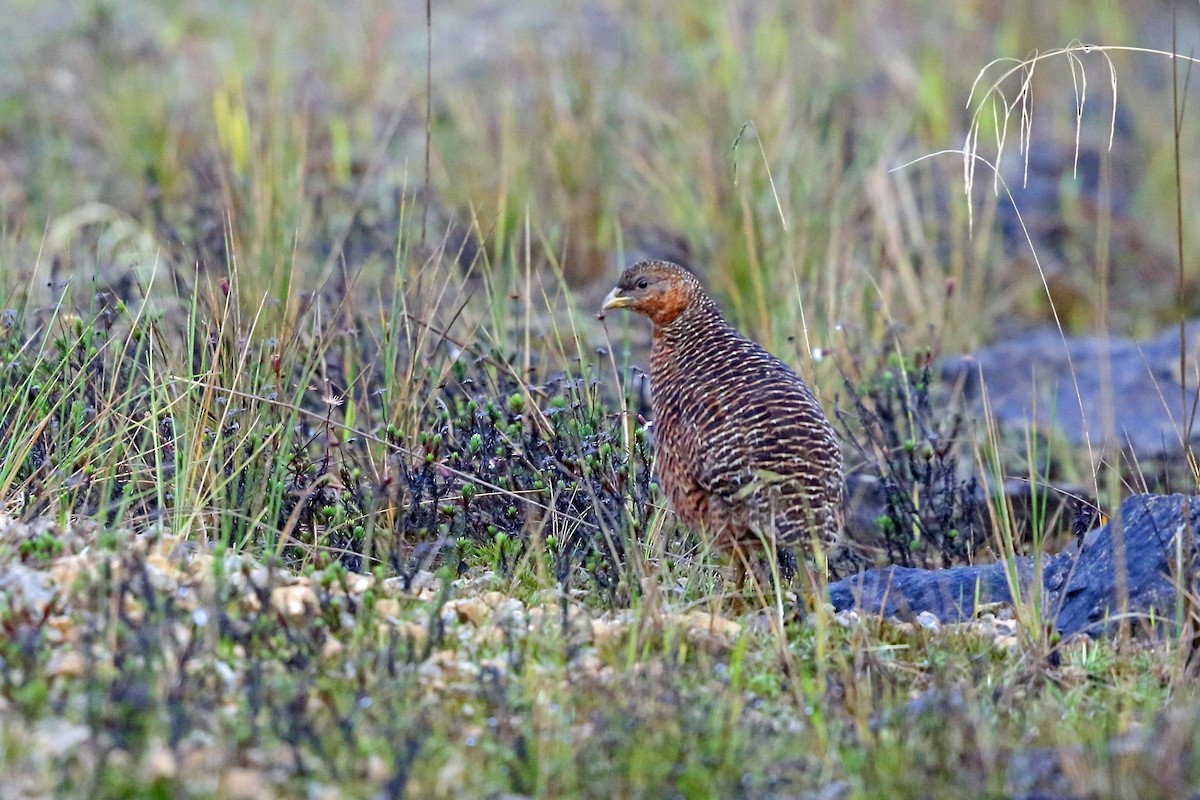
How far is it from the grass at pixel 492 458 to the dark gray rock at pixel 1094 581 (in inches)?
5.5

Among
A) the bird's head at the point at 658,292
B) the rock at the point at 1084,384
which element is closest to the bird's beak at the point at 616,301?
the bird's head at the point at 658,292

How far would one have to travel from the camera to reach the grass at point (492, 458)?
3.03 metres

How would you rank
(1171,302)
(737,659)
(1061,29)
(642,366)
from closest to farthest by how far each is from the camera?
1. (737,659)
2. (642,366)
3. (1171,302)
4. (1061,29)

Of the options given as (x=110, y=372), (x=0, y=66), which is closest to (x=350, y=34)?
(x=0, y=66)

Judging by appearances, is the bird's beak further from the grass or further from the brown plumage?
the brown plumage

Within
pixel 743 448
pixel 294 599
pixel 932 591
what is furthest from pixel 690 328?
pixel 294 599

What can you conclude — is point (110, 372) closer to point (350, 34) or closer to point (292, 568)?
point (292, 568)

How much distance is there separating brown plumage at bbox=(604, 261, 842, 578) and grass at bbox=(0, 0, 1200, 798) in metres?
0.18

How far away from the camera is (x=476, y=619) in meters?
3.78

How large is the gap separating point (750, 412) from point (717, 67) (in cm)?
470

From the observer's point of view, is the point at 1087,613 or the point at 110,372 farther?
the point at 110,372

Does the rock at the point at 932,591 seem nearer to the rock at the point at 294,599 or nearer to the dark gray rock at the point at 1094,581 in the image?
the dark gray rock at the point at 1094,581

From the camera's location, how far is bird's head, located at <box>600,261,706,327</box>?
488 cm

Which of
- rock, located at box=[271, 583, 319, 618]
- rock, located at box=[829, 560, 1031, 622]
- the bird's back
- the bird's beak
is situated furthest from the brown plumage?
rock, located at box=[271, 583, 319, 618]
